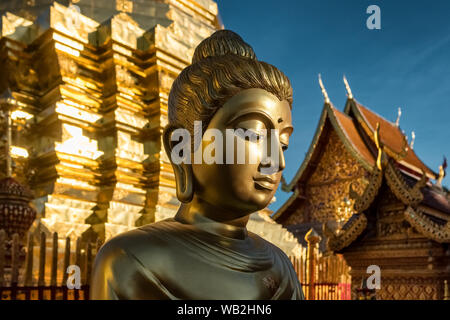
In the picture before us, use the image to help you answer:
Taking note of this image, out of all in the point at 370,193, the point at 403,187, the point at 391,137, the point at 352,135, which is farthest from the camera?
the point at 391,137

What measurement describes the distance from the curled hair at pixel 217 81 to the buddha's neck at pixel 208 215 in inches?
10.4

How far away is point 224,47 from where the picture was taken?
1.56m

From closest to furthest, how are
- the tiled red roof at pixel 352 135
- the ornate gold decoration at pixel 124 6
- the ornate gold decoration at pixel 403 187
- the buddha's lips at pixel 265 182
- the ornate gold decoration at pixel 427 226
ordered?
the buddha's lips at pixel 265 182, the ornate gold decoration at pixel 427 226, the ornate gold decoration at pixel 403 187, the ornate gold decoration at pixel 124 6, the tiled red roof at pixel 352 135

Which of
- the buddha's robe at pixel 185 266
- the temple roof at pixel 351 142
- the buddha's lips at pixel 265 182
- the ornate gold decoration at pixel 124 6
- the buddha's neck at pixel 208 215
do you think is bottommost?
the buddha's robe at pixel 185 266

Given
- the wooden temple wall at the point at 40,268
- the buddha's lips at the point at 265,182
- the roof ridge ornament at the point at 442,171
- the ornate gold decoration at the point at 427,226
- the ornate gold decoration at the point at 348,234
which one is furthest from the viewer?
the roof ridge ornament at the point at 442,171

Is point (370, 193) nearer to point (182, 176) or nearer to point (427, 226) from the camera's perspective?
point (427, 226)

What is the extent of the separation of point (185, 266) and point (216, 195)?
10.0 inches

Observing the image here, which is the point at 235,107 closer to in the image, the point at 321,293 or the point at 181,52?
the point at 321,293

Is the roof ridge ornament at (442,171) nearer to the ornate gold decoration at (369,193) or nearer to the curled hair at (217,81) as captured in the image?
the ornate gold decoration at (369,193)

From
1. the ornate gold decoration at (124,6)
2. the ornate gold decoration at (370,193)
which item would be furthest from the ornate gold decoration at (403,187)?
the ornate gold decoration at (124,6)

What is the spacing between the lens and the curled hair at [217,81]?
1.43 meters

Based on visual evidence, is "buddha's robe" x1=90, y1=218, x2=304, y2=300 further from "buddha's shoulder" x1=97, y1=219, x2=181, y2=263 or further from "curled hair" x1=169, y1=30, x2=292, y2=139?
"curled hair" x1=169, y1=30, x2=292, y2=139

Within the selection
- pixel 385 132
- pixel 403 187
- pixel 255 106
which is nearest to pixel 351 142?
pixel 385 132

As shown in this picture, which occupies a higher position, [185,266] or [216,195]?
[216,195]
